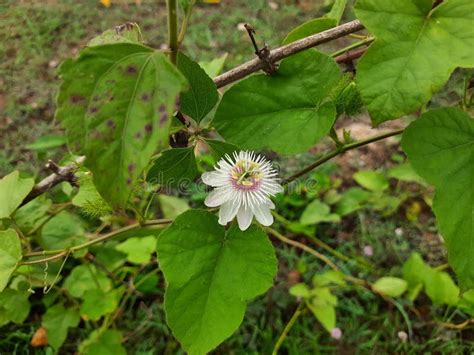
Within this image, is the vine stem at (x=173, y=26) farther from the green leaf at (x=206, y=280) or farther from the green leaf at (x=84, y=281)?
the green leaf at (x=84, y=281)

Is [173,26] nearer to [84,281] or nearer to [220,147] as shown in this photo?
[220,147]

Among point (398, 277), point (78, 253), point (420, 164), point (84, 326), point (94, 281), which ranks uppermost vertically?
point (420, 164)

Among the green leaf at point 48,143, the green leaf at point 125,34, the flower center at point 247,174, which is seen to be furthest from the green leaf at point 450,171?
the green leaf at point 48,143

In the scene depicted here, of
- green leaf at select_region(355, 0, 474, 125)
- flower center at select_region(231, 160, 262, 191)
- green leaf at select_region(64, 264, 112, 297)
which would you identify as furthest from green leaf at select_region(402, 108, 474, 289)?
green leaf at select_region(64, 264, 112, 297)

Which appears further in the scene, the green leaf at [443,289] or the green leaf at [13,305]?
the green leaf at [443,289]

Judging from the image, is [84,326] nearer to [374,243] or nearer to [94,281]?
[94,281]

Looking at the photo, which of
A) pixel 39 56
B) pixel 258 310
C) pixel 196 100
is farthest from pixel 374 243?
pixel 39 56
